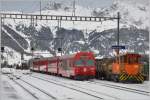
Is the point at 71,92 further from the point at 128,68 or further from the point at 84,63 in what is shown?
the point at 84,63

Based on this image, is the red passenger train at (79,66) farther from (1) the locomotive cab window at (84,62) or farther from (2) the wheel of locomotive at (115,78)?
(2) the wheel of locomotive at (115,78)

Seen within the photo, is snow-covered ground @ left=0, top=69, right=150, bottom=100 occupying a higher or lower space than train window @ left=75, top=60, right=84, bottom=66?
lower

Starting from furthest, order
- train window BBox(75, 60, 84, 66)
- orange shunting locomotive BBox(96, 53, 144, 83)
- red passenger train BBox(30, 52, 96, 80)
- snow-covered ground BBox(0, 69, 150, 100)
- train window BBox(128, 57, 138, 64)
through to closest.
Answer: train window BBox(75, 60, 84, 66) → red passenger train BBox(30, 52, 96, 80) → train window BBox(128, 57, 138, 64) → orange shunting locomotive BBox(96, 53, 144, 83) → snow-covered ground BBox(0, 69, 150, 100)

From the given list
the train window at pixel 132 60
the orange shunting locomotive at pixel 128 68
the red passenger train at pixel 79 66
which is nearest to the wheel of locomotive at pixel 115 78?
the orange shunting locomotive at pixel 128 68

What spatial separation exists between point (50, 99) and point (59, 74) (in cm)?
3365

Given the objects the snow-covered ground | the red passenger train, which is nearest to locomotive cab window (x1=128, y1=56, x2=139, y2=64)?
the red passenger train

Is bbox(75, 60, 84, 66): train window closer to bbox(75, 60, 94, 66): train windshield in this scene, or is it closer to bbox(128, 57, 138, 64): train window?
bbox(75, 60, 94, 66): train windshield

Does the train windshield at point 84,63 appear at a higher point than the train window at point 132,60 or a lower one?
lower

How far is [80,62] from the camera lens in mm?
48406

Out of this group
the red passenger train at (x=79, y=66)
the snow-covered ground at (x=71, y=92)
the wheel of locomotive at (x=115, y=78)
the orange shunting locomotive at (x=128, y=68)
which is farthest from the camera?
the red passenger train at (x=79, y=66)

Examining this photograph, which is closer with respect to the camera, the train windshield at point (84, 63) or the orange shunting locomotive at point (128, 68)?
the orange shunting locomotive at point (128, 68)

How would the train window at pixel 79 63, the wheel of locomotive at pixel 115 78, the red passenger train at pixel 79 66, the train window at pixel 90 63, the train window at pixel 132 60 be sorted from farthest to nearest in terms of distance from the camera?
the train window at pixel 90 63
the train window at pixel 79 63
the red passenger train at pixel 79 66
the wheel of locomotive at pixel 115 78
the train window at pixel 132 60

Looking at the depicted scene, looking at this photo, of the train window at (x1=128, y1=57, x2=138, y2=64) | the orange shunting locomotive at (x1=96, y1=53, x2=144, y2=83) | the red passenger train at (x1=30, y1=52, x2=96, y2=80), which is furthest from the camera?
the red passenger train at (x1=30, y1=52, x2=96, y2=80)

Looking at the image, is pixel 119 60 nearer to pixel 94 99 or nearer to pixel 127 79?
pixel 127 79
